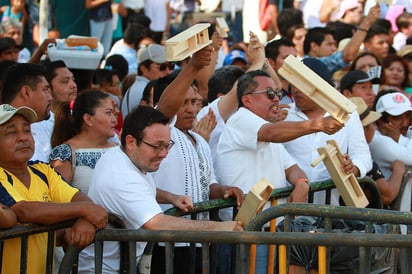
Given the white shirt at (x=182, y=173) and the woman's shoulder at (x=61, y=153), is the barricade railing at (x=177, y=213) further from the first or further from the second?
the woman's shoulder at (x=61, y=153)

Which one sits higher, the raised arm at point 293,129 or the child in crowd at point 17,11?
the raised arm at point 293,129

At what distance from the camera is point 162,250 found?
6414 millimetres

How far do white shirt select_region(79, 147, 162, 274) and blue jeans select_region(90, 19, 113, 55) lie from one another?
8654 mm

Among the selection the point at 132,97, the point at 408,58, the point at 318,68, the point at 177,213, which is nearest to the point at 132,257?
the point at 177,213

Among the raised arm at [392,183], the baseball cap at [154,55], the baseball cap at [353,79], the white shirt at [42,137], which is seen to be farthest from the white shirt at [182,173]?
the baseball cap at [154,55]

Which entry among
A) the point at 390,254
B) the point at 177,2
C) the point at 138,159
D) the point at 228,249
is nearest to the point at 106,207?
the point at 138,159

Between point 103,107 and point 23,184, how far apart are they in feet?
5.36

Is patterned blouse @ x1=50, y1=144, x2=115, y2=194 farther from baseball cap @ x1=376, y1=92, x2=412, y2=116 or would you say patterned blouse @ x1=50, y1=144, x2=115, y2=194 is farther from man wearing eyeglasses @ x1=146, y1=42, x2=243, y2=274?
baseball cap @ x1=376, y1=92, x2=412, y2=116

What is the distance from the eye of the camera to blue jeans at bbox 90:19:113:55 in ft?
47.8

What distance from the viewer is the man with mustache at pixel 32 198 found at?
5.31m

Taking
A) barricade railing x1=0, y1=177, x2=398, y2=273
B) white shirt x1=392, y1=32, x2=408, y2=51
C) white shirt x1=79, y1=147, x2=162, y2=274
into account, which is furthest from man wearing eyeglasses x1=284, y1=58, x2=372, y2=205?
white shirt x1=392, y1=32, x2=408, y2=51

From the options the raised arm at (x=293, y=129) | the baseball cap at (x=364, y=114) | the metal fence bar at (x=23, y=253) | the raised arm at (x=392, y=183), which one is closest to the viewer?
the metal fence bar at (x=23, y=253)

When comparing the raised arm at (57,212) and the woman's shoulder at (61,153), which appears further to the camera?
the woman's shoulder at (61,153)

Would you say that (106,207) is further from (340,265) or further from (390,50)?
(390,50)
